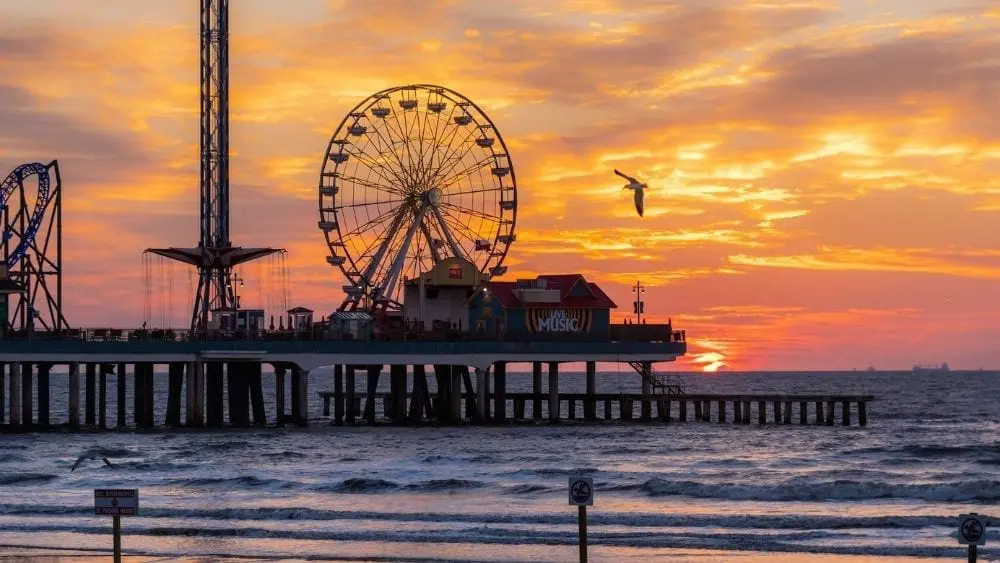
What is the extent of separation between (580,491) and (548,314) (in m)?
62.5

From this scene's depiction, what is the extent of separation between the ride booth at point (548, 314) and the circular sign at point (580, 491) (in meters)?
61.2

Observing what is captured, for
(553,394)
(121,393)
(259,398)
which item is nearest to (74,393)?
(121,393)

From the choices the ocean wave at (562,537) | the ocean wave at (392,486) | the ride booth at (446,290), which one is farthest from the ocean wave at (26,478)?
the ride booth at (446,290)

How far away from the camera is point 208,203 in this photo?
97.5 meters

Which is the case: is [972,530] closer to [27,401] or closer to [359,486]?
[359,486]

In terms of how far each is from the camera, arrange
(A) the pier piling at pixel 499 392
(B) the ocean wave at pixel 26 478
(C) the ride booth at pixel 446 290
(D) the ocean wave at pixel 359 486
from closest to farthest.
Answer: (D) the ocean wave at pixel 359 486 → (B) the ocean wave at pixel 26 478 → (A) the pier piling at pixel 499 392 → (C) the ride booth at pixel 446 290

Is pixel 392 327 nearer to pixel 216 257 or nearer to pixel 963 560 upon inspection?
pixel 216 257

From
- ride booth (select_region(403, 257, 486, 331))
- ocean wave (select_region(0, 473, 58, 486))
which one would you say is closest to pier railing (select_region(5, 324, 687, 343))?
ride booth (select_region(403, 257, 486, 331))

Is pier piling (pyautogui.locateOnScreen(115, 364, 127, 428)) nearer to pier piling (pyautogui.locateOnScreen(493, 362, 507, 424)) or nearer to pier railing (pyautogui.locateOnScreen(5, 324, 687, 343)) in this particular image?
pier railing (pyautogui.locateOnScreen(5, 324, 687, 343))

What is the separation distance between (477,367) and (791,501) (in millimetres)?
37772

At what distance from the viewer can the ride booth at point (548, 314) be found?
90125 millimetres

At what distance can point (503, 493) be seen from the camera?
53.2 m

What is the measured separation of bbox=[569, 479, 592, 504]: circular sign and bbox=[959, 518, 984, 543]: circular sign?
6.24m

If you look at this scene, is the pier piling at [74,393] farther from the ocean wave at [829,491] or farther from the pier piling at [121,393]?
the ocean wave at [829,491]
